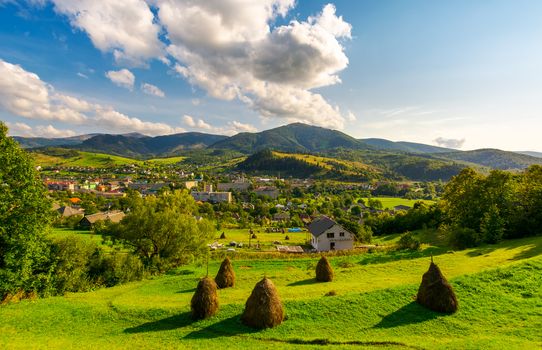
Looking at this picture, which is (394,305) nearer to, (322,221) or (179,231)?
(179,231)

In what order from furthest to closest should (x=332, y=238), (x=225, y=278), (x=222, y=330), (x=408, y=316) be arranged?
1. (x=332, y=238)
2. (x=225, y=278)
3. (x=408, y=316)
4. (x=222, y=330)

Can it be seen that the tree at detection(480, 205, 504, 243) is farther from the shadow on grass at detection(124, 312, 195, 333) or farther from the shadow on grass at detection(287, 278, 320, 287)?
the shadow on grass at detection(124, 312, 195, 333)

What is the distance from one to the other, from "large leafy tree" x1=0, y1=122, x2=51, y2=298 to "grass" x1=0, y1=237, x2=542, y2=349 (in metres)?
2.92

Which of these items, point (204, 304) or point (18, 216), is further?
point (18, 216)

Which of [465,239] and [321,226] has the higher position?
[465,239]

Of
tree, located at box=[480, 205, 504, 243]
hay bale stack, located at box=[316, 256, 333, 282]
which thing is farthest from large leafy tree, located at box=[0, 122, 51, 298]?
tree, located at box=[480, 205, 504, 243]

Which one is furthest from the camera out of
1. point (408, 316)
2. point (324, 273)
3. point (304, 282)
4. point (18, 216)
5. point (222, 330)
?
point (304, 282)

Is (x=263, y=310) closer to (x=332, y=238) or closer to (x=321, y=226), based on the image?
(x=332, y=238)

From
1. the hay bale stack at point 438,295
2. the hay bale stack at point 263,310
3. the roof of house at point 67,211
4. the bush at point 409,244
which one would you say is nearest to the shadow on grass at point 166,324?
the hay bale stack at point 263,310

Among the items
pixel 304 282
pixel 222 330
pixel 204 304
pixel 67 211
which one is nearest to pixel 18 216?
pixel 204 304

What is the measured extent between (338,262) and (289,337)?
22.1 metres

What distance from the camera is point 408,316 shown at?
19562 millimetres

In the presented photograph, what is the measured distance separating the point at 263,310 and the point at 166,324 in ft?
21.4

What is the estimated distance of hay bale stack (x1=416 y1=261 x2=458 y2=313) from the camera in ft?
65.0
